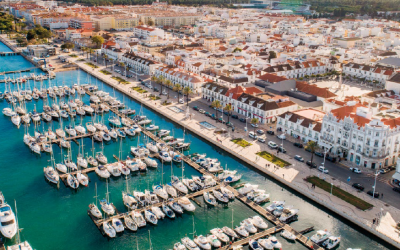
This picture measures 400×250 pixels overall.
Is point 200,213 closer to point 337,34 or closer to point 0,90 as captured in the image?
point 0,90

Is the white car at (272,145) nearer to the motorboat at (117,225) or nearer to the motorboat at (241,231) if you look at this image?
the motorboat at (241,231)

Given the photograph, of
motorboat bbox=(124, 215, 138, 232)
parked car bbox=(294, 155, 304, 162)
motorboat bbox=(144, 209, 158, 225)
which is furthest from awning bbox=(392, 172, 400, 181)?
motorboat bbox=(124, 215, 138, 232)

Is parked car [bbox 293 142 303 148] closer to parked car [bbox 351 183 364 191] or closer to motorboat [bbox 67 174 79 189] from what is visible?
parked car [bbox 351 183 364 191]

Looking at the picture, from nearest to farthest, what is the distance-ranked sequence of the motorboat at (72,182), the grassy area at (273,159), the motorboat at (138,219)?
the motorboat at (138,219) < the motorboat at (72,182) < the grassy area at (273,159)

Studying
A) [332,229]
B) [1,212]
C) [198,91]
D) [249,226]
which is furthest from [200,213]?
[198,91]

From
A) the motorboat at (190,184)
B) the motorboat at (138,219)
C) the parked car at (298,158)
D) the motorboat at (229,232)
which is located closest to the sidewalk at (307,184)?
the parked car at (298,158)

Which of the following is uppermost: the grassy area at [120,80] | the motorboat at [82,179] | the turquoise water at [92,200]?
the grassy area at [120,80]
